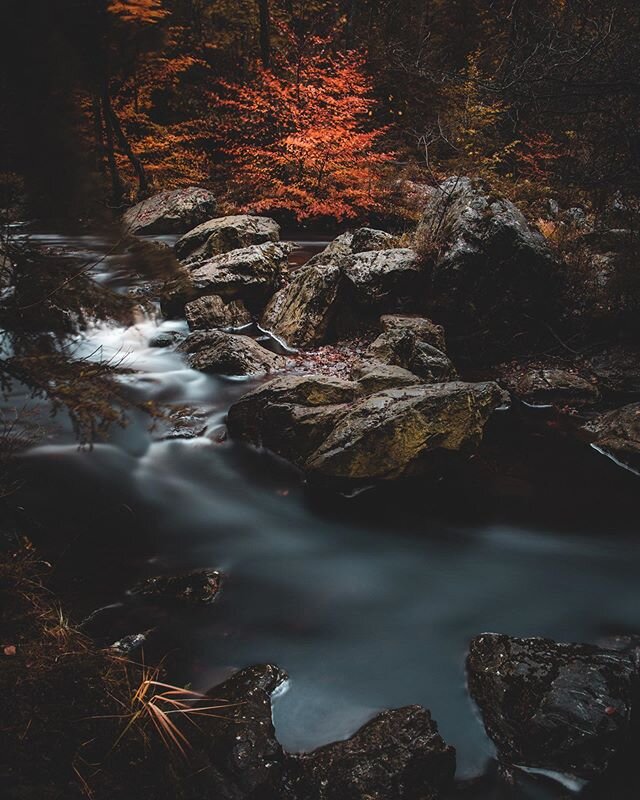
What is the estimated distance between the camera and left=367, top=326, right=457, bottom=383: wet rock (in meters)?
6.86

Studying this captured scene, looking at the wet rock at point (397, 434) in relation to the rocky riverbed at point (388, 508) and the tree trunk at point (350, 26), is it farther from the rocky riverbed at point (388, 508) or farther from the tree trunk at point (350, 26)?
the tree trunk at point (350, 26)

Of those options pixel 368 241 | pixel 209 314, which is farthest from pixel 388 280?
pixel 209 314

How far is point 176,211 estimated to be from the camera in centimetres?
1344

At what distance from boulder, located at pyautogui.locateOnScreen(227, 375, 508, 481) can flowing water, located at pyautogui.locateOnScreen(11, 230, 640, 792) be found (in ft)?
1.17

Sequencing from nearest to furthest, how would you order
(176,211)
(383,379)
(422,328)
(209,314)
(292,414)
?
(292,414) < (383,379) < (422,328) < (209,314) < (176,211)

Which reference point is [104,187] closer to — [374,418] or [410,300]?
[374,418]

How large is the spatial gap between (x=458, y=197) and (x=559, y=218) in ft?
11.5

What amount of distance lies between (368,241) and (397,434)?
6244 mm

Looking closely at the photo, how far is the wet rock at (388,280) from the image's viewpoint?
8289mm

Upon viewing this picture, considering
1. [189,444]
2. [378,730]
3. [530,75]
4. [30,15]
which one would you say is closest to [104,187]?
[30,15]

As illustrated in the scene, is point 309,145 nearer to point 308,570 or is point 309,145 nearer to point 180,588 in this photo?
point 308,570

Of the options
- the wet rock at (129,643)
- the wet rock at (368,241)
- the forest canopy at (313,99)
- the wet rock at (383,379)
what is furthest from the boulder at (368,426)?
the wet rock at (368,241)

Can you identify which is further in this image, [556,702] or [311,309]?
[311,309]

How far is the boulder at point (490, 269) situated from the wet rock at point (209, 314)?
3.54 meters
